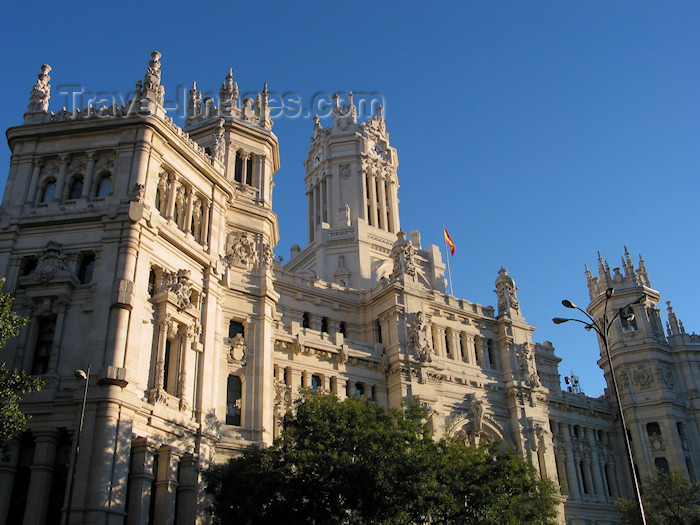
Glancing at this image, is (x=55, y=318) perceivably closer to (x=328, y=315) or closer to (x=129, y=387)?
(x=129, y=387)

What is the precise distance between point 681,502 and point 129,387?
38776 mm

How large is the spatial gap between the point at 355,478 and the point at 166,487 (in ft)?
29.0

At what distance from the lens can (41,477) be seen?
29922 millimetres

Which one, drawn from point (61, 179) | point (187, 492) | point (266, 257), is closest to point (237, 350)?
point (266, 257)

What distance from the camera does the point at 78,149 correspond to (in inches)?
1516

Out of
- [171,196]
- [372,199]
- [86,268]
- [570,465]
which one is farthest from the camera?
[372,199]

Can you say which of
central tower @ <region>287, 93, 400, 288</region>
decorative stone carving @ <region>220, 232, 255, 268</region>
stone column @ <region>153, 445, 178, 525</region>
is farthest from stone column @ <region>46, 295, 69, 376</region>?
central tower @ <region>287, 93, 400, 288</region>

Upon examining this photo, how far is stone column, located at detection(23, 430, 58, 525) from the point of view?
29.2 meters

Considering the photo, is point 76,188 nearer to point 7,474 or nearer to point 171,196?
point 171,196

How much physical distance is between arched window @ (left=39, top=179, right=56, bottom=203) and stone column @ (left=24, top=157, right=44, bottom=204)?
1.38 feet

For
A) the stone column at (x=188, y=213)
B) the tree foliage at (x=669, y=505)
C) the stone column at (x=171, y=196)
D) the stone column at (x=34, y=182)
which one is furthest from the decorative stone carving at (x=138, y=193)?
the tree foliage at (x=669, y=505)

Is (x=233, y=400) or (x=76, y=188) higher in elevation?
(x=76, y=188)

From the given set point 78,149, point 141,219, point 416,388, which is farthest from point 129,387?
point 416,388

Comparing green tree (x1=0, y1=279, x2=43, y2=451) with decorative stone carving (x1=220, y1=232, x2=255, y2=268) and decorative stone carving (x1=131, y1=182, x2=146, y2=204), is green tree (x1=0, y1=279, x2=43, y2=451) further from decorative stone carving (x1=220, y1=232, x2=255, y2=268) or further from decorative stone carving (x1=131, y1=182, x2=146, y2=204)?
decorative stone carving (x1=220, y1=232, x2=255, y2=268)
